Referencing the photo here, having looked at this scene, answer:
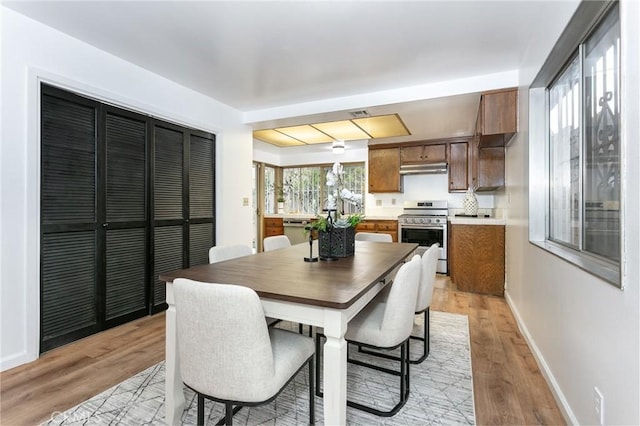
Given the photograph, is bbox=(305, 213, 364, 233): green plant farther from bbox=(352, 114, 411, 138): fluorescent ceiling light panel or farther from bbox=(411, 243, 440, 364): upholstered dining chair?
bbox=(352, 114, 411, 138): fluorescent ceiling light panel

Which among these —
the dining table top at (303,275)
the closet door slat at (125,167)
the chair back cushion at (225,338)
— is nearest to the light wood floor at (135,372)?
the dining table top at (303,275)

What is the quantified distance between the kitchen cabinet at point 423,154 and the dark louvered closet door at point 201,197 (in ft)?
11.0

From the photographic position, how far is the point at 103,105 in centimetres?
268

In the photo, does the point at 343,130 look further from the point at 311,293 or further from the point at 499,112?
the point at 311,293

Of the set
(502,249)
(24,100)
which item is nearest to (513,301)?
(502,249)

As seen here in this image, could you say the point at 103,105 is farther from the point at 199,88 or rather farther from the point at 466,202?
the point at 466,202

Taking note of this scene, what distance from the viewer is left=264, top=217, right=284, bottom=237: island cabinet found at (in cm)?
656

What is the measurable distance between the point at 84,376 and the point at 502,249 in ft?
13.8

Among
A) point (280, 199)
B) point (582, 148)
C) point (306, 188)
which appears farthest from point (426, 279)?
point (280, 199)

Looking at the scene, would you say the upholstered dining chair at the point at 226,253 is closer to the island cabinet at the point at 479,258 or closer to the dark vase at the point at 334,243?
the dark vase at the point at 334,243

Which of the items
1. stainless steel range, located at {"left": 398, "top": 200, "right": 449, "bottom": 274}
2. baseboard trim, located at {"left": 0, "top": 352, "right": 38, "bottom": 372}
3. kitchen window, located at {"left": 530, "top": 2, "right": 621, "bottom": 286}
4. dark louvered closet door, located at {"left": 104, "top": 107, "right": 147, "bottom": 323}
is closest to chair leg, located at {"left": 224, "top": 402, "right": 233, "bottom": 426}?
kitchen window, located at {"left": 530, "top": 2, "right": 621, "bottom": 286}

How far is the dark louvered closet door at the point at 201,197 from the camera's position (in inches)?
141

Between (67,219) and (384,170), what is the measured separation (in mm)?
4666

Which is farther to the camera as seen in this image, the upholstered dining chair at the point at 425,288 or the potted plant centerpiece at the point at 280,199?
the potted plant centerpiece at the point at 280,199
